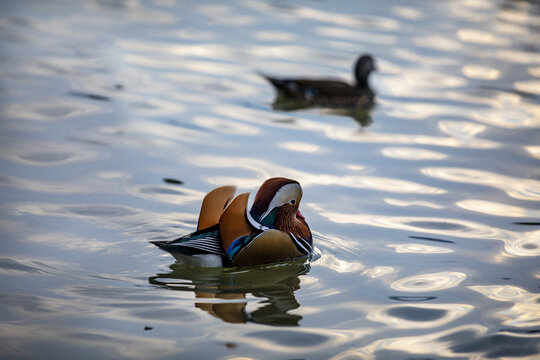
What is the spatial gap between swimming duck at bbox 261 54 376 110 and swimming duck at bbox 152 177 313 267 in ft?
15.0

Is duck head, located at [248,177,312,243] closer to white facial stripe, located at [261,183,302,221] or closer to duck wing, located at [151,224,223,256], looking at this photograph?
white facial stripe, located at [261,183,302,221]

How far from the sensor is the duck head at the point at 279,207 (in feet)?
21.6

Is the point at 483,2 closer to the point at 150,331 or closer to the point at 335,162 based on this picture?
the point at 335,162

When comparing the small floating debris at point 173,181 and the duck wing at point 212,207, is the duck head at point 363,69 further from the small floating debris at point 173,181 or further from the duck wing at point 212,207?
the duck wing at point 212,207

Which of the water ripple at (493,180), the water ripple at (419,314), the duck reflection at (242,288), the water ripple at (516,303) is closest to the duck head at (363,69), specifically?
the water ripple at (493,180)

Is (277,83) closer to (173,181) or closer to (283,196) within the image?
(173,181)

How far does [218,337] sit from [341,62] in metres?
8.80

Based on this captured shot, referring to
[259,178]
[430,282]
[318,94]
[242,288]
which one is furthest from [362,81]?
[242,288]

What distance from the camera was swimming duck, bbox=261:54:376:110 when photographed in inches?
440

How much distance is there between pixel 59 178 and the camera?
8117mm

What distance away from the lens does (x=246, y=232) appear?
6305 millimetres

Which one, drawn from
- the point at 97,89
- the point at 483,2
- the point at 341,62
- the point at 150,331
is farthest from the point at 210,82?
the point at 483,2

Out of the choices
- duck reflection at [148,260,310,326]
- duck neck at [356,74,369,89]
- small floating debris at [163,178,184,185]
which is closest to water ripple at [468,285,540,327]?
duck reflection at [148,260,310,326]

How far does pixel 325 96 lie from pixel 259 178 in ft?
10.3
